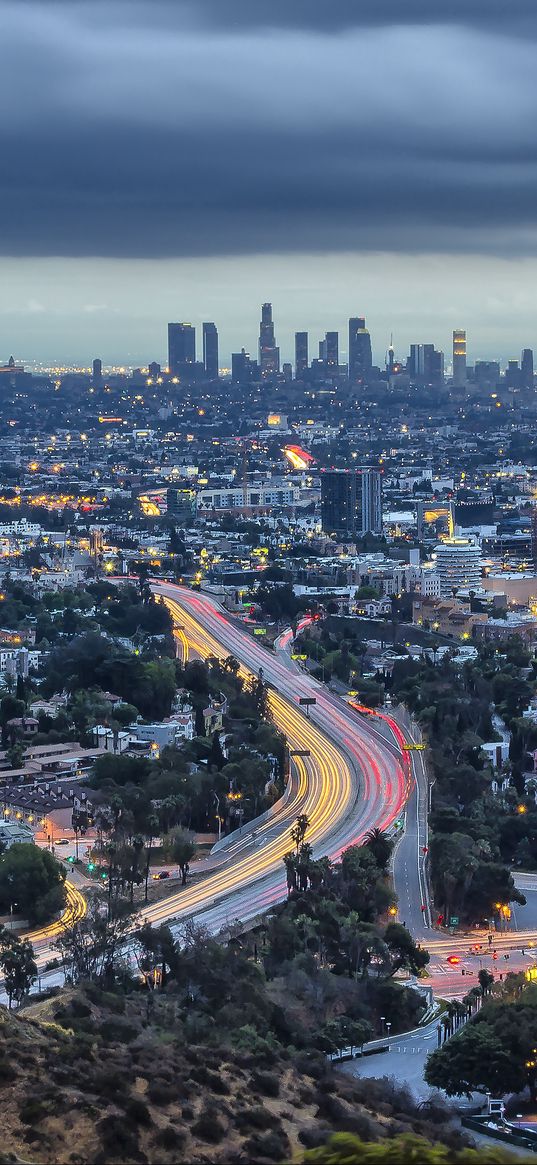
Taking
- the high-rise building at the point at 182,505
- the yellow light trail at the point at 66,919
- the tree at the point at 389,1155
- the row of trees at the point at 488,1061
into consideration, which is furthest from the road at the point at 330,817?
the high-rise building at the point at 182,505

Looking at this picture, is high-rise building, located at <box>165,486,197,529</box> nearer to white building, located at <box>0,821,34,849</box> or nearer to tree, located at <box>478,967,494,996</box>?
white building, located at <box>0,821,34,849</box>

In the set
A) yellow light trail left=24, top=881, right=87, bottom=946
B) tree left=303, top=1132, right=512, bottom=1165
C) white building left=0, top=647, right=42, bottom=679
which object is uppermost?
tree left=303, top=1132, right=512, bottom=1165

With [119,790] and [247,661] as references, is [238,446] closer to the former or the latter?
[247,661]

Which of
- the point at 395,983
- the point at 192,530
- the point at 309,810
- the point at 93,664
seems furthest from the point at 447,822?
the point at 192,530

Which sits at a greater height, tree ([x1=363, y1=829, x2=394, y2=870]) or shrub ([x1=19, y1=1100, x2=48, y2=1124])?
shrub ([x1=19, y1=1100, x2=48, y2=1124])

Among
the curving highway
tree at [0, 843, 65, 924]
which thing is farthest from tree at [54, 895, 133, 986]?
the curving highway
